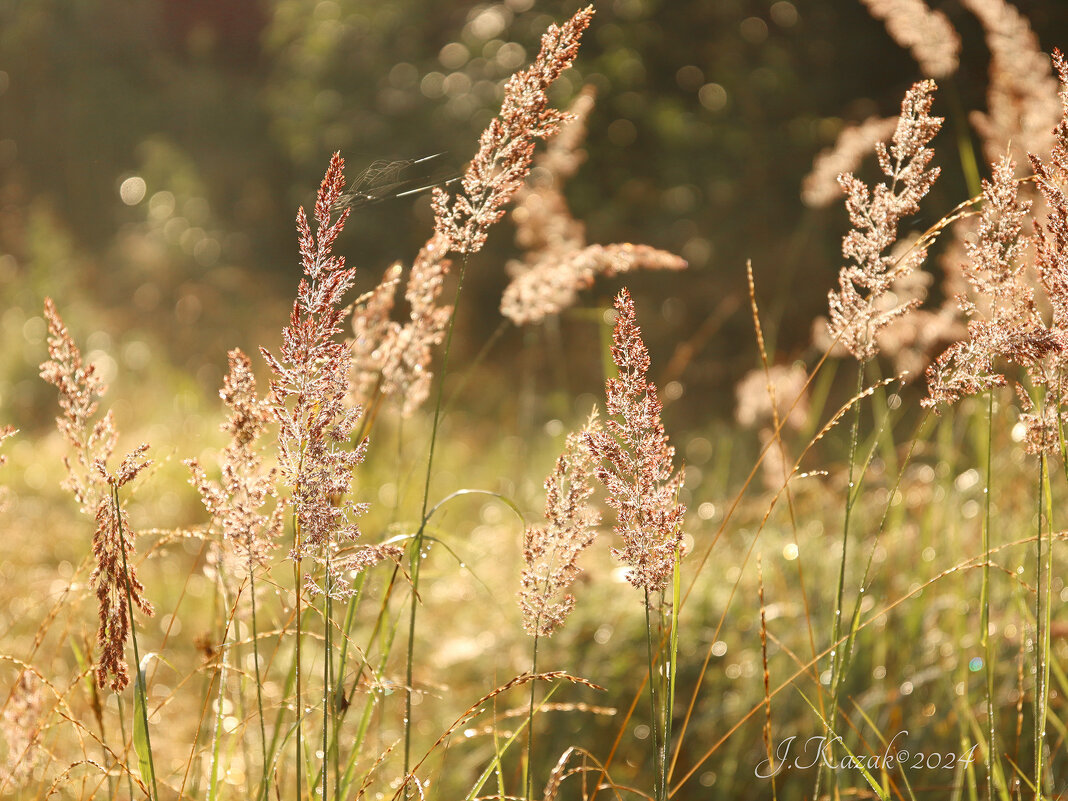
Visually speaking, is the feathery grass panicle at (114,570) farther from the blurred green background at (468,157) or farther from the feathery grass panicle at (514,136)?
the blurred green background at (468,157)

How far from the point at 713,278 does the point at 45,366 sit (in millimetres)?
6125

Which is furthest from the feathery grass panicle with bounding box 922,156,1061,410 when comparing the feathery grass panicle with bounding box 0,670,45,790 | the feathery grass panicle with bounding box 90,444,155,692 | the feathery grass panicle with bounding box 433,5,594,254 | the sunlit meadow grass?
the feathery grass panicle with bounding box 0,670,45,790

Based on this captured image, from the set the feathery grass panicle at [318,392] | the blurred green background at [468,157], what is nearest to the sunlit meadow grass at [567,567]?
the feathery grass panicle at [318,392]

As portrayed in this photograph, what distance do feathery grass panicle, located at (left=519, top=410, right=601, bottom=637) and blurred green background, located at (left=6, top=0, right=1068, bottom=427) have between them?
406 cm

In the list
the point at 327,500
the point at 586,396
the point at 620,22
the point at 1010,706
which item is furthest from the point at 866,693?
the point at 620,22

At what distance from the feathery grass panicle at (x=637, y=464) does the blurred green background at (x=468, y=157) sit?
412cm

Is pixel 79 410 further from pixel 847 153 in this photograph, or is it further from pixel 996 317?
pixel 847 153

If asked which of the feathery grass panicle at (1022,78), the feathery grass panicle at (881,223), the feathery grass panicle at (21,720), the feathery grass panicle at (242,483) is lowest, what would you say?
the feathery grass panicle at (21,720)

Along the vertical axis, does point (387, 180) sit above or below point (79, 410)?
above

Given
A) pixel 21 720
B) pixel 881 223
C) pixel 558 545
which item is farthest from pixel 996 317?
pixel 21 720

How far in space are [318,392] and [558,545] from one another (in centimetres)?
33

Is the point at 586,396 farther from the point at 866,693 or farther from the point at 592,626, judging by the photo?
the point at 866,693

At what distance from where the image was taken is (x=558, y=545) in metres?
1.12

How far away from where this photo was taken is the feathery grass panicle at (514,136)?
1103 millimetres
